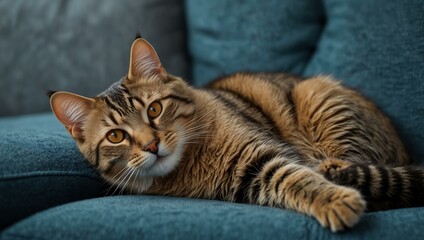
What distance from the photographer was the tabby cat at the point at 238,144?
127 cm

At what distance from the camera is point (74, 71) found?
2.45m

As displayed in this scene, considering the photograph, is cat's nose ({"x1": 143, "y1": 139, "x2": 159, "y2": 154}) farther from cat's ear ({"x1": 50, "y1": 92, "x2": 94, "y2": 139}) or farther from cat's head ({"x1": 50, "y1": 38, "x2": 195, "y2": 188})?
cat's ear ({"x1": 50, "y1": 92, "x2": 94, "y2": 139})

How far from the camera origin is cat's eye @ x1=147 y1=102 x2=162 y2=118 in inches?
56.9

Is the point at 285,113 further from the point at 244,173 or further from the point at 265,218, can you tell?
the point at 265,218

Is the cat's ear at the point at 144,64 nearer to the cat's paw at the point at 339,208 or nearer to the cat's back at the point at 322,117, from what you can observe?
the cat's back at the point at 322,117

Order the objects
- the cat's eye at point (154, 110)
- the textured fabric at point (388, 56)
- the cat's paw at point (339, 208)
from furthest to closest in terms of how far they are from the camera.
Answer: the textured fabric at point (388, 56) < the cat's eye at point (154, 110) < the cat's paw at point (339, 208)

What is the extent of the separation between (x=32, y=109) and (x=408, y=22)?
1974 mm

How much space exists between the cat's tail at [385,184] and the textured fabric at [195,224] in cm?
8

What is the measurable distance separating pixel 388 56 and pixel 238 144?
73cm

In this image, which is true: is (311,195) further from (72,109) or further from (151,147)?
(72,109)

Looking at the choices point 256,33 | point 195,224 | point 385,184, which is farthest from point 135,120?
point 256,33

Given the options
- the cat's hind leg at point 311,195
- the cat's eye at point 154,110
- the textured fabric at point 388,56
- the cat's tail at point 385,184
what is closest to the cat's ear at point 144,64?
the cat's eye at point 154,110

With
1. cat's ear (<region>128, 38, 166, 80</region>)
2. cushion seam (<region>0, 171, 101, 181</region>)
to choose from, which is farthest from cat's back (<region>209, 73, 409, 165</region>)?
cushion seam (<region>0, 171, 101, 181</region>)

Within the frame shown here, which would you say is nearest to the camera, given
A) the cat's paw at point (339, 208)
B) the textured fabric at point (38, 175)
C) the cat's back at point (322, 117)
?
the cat's paw at point (339, 208)
